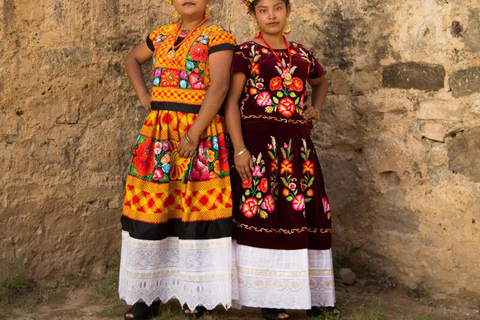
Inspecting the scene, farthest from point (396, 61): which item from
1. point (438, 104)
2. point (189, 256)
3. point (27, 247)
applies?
point (27, 247)

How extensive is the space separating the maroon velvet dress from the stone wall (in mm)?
701

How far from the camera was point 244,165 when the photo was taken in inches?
116

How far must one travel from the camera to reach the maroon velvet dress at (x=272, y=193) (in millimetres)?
2941

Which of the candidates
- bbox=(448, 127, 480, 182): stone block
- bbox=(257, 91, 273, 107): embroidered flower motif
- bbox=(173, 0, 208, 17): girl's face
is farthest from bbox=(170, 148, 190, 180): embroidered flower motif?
bbox=(448, 127, 480, 182): stone block

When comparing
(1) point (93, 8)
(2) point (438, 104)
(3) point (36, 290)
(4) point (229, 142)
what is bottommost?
(3) point (36, 290)

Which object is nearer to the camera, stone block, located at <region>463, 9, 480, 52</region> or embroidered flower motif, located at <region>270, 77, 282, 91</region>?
embroidered flower motif, located at <region>270, 77, 282, 91</region>

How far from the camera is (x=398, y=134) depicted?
3430mm

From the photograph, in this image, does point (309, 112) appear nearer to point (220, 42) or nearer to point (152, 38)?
point (220, 42)

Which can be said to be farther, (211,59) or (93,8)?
(93,8)

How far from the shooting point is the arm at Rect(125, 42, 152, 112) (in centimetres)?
325

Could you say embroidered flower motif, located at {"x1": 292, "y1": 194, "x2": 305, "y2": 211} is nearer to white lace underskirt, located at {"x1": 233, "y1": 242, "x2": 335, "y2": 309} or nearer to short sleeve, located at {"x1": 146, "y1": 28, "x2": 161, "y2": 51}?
white lace underskirt, located at {"x1": 233, "y1": 242, "x2": 335, "y2": 309}

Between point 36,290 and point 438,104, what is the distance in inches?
97.7

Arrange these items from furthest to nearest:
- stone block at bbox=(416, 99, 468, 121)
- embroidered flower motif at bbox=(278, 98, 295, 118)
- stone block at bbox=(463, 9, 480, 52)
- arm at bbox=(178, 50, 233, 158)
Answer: stone block at bbox=(416, 99, 468, 121) → stone block at bbox=(463, 9, 480, 52) → embroidered flower motif at bbox=(278, 98, 295, 118) → arm at bbox=(178, 50, 233, 158)

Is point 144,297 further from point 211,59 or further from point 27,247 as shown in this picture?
point 211,59
